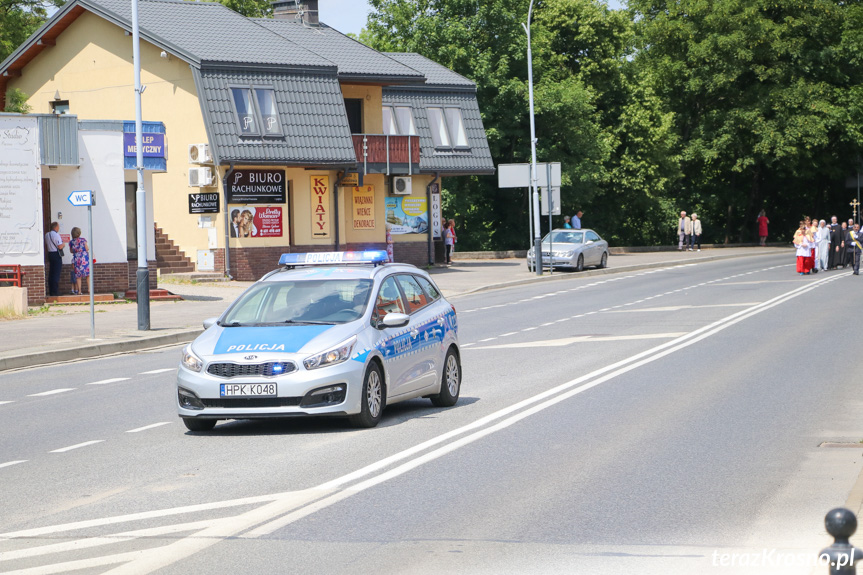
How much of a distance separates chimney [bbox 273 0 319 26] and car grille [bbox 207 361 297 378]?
137 feet

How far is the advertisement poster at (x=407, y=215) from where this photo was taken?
1837 inches

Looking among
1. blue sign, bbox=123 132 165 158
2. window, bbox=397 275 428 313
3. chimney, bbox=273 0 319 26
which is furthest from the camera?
chimney, bbox=273 0 319 26

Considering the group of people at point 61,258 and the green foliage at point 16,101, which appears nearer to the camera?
the group of people at point 61,258

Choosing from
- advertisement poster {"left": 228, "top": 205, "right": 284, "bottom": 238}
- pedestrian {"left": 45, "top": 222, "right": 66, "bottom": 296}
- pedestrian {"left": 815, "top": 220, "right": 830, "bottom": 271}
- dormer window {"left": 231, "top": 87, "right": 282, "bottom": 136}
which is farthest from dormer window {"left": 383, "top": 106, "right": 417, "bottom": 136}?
pedestrian {"left": 45, "top": 222, "right": 66, "bottom": 296}

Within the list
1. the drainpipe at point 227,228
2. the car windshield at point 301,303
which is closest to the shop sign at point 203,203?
the drainpipe at point 227,228

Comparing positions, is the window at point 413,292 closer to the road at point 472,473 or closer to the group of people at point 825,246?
the road at point 472,473

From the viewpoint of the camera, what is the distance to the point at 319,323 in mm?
11789

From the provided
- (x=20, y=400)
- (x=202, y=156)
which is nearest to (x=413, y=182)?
(x=202, y=156)

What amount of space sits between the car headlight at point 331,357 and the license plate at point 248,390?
1.22 feet

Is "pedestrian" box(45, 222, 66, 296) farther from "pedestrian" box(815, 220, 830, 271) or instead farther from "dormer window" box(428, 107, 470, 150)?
"pedestrian" box(815, 220, 830, 271)

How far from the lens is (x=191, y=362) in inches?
450

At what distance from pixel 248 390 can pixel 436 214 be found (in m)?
37.4

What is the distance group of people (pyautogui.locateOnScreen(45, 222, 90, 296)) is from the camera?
31078 millimetres

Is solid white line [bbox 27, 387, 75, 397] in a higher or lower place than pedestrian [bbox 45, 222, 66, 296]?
lower
